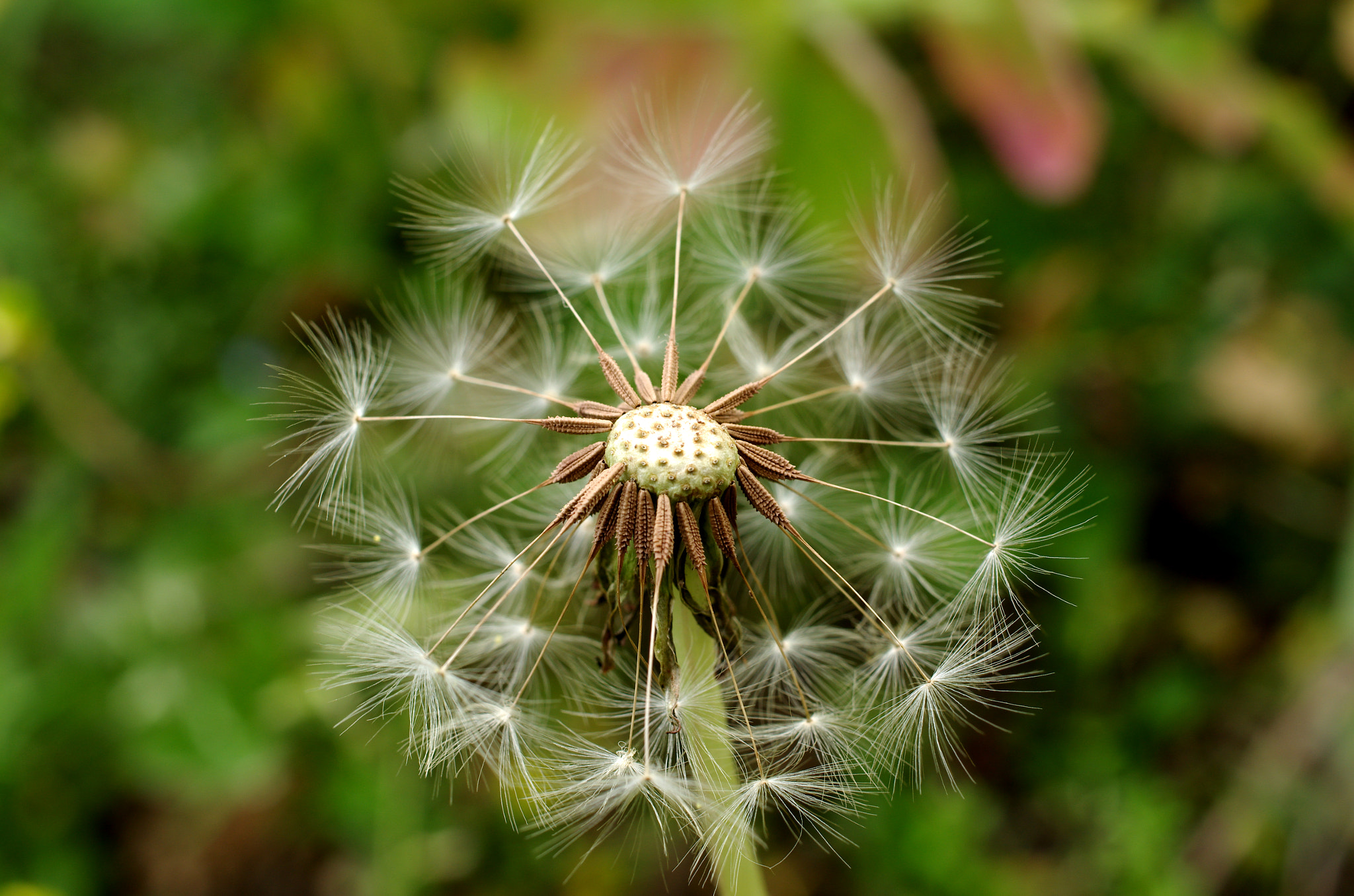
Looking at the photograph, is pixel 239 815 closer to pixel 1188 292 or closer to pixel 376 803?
pixel 376 803

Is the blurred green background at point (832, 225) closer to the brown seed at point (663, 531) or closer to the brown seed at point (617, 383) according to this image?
the brown seed at point (617, 383)

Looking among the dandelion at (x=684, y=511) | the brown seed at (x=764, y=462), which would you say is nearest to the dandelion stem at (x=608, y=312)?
the dandelion at (x=684, y=511)

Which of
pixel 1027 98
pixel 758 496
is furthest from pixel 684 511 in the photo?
pixel 1027 98

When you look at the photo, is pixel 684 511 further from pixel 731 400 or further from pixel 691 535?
pixel 731 400

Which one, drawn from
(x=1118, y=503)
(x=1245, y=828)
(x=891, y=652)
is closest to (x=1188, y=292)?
(x=1118, y=503)

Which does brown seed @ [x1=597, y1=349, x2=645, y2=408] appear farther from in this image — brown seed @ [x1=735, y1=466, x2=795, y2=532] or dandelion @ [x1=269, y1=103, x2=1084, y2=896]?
brown seed @ [x1=735, y1=466, x2=795, y2=532]
